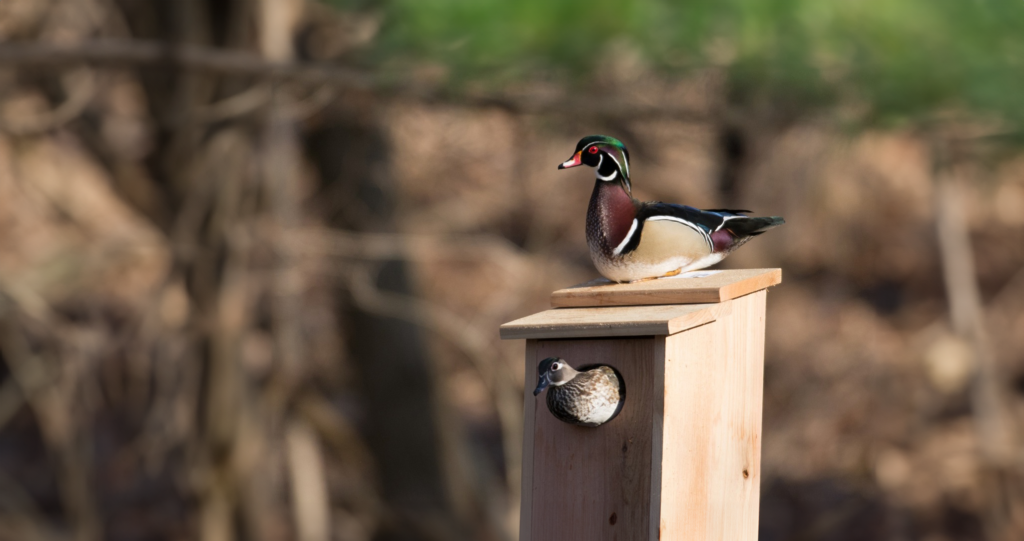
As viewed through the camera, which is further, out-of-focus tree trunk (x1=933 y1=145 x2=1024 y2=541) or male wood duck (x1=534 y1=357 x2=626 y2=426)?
out-of-focus tree trunk (x1=933 y1=145 x2=1024 y2=541)

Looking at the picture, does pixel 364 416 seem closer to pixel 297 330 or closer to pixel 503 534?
pixel 297 330

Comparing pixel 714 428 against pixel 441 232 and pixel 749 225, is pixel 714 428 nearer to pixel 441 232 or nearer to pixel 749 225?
pixel 749 225

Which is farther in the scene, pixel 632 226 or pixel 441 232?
pixel 441 232

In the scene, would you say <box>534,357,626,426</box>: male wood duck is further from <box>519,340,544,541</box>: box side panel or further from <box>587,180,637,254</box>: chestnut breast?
<box>587,180,637,254</box>: chestnut breast

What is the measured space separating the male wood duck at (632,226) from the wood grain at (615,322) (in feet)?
0.30

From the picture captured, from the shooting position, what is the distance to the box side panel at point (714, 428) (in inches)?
78.0

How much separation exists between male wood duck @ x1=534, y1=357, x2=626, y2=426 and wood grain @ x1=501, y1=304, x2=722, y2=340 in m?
0.07

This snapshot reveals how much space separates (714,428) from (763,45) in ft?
10.2

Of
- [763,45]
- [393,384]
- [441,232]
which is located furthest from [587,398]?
[441,232]

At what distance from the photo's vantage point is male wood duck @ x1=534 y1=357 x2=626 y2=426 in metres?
1.93

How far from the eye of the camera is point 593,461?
2031 millimetres

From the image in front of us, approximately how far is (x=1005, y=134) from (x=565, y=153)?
94.3 inches

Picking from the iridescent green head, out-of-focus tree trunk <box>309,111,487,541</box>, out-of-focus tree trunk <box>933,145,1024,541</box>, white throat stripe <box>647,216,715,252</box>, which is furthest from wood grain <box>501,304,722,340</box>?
out-of-focus tree trunk <box>933,145,1024,541</box>

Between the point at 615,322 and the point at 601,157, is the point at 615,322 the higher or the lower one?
the lower one
